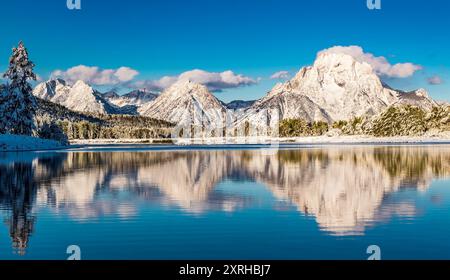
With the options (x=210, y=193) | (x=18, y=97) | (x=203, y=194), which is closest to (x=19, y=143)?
(x=18, y=97)

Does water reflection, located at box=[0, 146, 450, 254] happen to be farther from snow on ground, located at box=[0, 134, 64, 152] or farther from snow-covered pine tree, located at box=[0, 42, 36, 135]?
snow-covered pine tree, located at box=[0, 42, 36, 135]

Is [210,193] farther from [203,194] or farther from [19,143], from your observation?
[19,143]

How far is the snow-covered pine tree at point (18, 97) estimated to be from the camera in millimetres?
117312

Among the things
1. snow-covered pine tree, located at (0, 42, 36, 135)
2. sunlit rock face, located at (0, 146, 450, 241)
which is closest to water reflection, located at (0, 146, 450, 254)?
sunlit rock face, located at (0, 146, 450, 241)

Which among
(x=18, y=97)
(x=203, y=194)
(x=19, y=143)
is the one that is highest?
(x=18, y=97)

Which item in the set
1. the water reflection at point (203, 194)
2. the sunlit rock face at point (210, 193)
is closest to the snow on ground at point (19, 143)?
the water reflection at point (203, 194)

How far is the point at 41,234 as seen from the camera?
2170 cm

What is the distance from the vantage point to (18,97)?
390ft

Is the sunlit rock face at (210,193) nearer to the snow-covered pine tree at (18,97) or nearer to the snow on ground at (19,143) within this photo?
the snow on ground at (19,143)

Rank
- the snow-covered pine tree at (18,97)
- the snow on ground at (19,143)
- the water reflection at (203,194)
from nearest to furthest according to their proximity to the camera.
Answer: the water reflection at (203,194) → the snow on ground at (19,143) → the snow-covered pine tree at (18,97)

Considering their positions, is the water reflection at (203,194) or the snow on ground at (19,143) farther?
the snow on ground at (19,143)

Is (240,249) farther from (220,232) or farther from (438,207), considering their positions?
(438,207)
